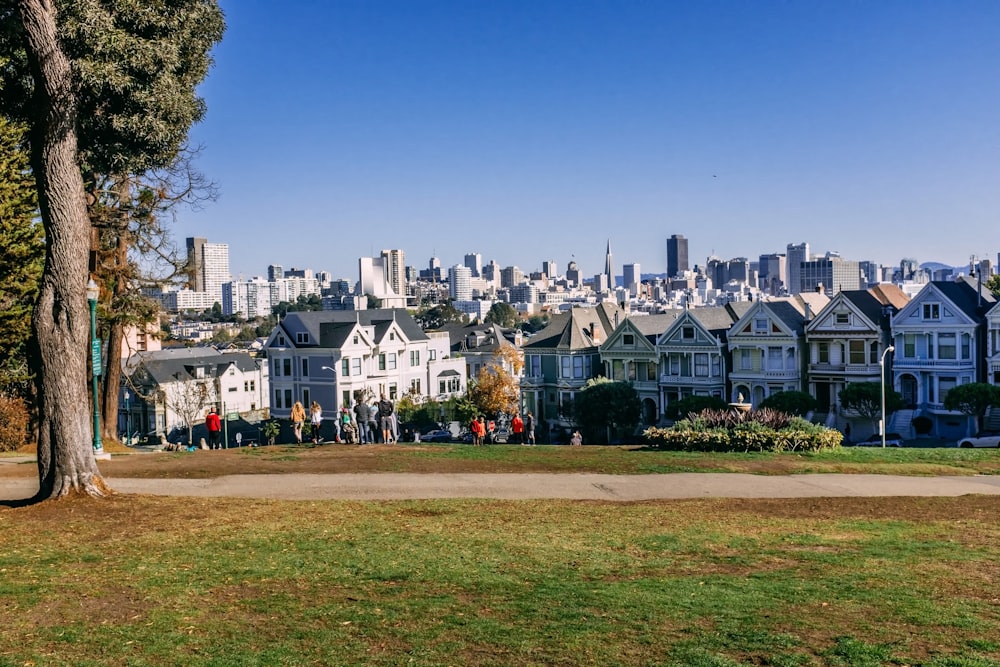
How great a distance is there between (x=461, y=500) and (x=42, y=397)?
24.2 ft

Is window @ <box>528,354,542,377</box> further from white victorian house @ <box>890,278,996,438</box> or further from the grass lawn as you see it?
the grass lawn

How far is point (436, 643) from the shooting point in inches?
365

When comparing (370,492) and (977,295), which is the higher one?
(977,295)

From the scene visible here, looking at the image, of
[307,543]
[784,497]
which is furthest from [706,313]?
[307,543]

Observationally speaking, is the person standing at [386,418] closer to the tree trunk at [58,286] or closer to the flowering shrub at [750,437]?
the flowering shrub at [750,437]

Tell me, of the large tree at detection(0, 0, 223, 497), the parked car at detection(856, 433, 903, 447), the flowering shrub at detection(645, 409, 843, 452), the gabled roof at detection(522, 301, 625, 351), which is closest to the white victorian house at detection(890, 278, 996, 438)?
the parked car at detection(856, 433, 903, 447)

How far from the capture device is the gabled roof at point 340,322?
6425cm

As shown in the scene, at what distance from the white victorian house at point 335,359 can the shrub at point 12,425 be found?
26105mm

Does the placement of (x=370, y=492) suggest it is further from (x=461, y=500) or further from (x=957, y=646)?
(x=957, y=646)

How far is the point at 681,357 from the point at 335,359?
872 inches

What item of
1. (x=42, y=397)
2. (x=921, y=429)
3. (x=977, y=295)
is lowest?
(x=921, y=429)

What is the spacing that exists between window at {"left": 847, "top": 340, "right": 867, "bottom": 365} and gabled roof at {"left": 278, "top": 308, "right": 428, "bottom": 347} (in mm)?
30595

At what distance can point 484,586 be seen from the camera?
11.3 m

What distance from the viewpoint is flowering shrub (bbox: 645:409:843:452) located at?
2708cm
